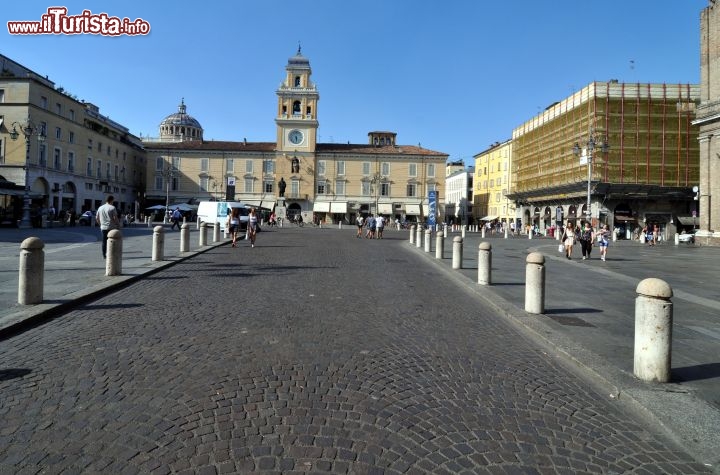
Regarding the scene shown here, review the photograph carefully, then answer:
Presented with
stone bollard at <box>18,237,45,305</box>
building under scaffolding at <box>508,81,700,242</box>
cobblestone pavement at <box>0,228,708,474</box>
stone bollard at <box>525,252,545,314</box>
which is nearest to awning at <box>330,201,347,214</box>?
building under scaffolding at <box>508,81,700,242</box>

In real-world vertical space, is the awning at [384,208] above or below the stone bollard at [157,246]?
above

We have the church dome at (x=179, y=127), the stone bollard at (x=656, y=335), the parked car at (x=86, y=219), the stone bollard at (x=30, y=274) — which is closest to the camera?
the stone bollard at (x=656, y=335)

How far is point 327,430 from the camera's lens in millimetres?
3312

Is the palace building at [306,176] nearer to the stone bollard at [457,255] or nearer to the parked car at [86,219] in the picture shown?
the parked car at [86,219]

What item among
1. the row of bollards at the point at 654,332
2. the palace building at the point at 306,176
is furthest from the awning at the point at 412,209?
the row of bollards at the point at 654,332

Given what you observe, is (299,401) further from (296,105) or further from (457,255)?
(296,105)

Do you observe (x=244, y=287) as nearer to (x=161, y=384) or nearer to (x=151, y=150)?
(x=161, y=384)

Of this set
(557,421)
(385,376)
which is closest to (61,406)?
(385,376)

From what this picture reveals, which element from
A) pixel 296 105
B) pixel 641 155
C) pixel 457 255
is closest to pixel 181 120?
pixel 296 105

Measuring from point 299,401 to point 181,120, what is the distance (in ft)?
352

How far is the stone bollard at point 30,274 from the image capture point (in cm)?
691

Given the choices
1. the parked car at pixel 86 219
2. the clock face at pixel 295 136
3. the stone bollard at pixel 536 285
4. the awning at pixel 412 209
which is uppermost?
the clock face at pixel 295 136

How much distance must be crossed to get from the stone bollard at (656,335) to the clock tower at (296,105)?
6814 centimetres

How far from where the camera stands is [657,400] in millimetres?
3943
